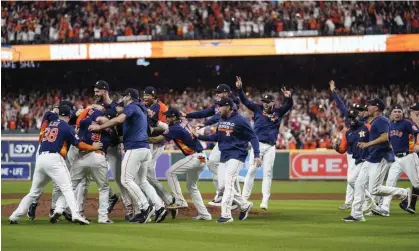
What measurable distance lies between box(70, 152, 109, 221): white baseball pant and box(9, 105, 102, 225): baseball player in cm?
32

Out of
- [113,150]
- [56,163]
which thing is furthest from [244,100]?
[56,163]

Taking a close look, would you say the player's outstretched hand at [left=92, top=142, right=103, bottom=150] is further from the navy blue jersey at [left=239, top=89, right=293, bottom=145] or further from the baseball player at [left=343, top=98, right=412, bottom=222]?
the baseball player at [left=343, top=98, right=412, bottom=222]

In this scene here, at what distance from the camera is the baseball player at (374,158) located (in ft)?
39.1

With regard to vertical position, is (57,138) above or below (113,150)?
above

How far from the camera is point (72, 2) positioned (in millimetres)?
36375

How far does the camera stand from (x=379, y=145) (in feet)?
40.0

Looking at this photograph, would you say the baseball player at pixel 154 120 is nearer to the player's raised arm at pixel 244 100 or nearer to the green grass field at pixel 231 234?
the green grass field at pixel 231 234

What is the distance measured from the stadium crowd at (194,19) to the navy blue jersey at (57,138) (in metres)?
22.3

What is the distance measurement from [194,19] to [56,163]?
933 inches

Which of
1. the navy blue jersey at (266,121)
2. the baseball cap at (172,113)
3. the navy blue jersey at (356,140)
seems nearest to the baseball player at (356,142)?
the navy blue jersey at (356,140)

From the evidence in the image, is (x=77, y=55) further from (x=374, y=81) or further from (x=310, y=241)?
(x=310, y=241)

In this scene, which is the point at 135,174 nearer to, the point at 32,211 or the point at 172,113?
the point at 172,113

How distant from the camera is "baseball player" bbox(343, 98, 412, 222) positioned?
1193cm

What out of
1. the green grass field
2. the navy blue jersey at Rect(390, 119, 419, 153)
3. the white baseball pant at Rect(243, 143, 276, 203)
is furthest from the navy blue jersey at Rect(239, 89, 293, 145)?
the navy blue jersey at Rect(390, 119, 419, 153)
